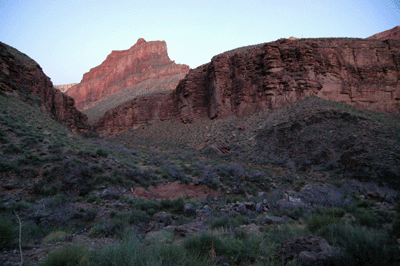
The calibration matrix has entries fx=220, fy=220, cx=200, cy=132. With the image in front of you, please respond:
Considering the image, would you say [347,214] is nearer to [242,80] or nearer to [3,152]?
[3,152]

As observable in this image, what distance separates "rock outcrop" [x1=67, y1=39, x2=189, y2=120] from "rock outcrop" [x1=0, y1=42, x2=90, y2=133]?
48.6 meters

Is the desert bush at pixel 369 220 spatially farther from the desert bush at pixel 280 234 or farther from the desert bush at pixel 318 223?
the desert bush at pixel 280 234

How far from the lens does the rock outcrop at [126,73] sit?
80.1m

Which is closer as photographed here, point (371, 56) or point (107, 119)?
point (371, 56)

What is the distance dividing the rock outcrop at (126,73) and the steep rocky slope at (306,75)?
4952 centimetres

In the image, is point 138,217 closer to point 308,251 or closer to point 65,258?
point 65,258

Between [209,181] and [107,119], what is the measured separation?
123ft

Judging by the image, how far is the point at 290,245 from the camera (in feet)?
12.7

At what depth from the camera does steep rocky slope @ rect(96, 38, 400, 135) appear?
2603cm

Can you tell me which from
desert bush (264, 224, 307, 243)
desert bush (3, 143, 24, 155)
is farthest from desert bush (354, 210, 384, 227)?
desert bush (3, 143, 24, 155)

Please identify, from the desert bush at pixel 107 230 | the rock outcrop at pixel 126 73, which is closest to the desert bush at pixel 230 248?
the desert bush at pixel 107 230

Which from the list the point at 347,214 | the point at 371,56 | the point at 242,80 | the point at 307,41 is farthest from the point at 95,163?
the point at 371,56

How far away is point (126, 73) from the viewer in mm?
92938

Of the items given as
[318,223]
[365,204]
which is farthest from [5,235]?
[365,204]
